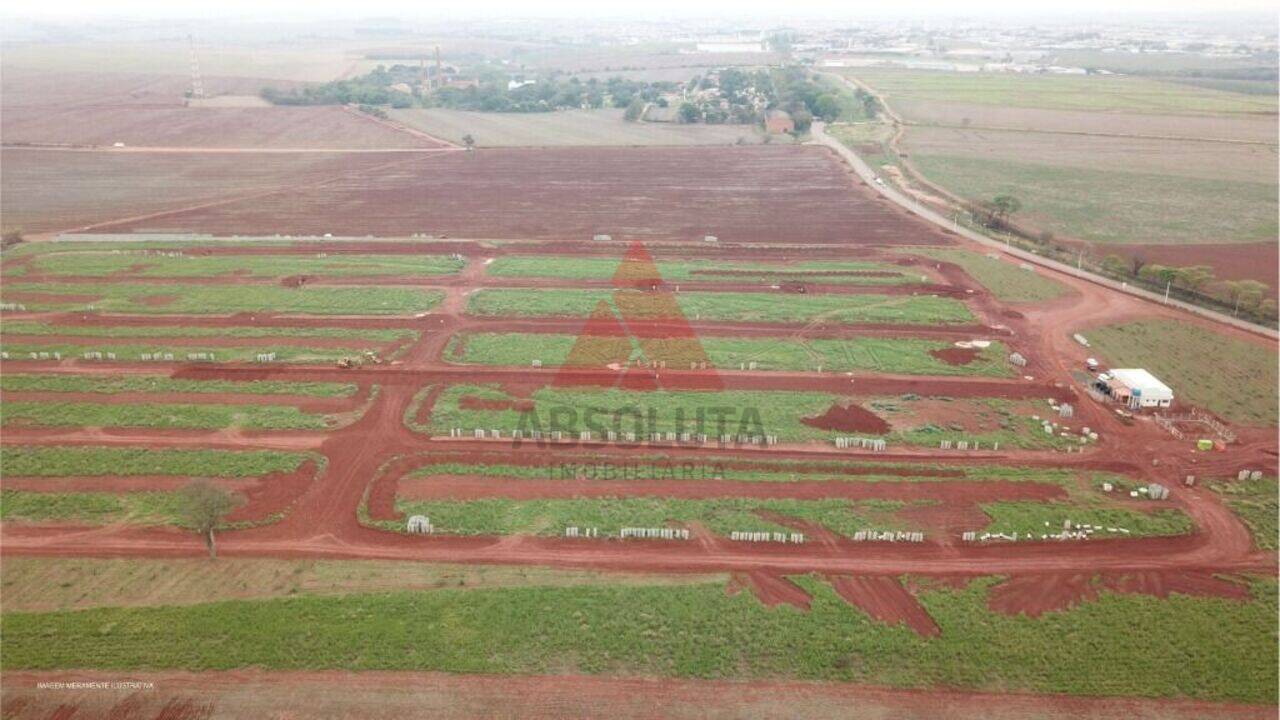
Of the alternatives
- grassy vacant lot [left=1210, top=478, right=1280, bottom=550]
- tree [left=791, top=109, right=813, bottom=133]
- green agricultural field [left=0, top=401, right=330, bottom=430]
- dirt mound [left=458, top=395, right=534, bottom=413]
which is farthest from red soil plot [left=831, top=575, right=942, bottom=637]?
tree [left=791, top=109, right=813, bottom=133]

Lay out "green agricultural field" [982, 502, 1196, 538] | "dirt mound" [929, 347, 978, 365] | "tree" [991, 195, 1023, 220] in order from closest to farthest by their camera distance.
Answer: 1. "green agricultural field" [982, 502, 1196, 538]
2. "dirt mound" [929, 347, 978, 365]
3. "tree" [991, 195, 1023, 220]

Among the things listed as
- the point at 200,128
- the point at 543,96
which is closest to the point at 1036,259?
the point at 543,96

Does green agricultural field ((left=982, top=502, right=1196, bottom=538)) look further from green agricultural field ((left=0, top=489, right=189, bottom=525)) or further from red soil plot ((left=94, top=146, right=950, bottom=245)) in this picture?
red soil plot ((left=94, top=146, right=950, bottom=245))

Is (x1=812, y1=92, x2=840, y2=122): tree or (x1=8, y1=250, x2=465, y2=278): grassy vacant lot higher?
(x1=812, y1=92, x2=840, y2=122): tree

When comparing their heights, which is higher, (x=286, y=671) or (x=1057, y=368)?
(x=1057, y=368)

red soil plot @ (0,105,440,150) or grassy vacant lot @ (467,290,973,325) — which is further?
red soil plot @ (0,105,440,150)

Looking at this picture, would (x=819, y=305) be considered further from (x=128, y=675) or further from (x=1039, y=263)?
(x=128, y=675)

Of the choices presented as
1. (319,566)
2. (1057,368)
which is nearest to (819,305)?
(1057,368)
